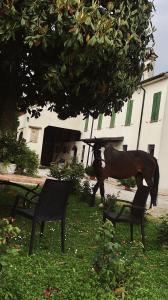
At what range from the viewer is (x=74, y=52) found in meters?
7.55

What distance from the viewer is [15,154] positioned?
585 inches

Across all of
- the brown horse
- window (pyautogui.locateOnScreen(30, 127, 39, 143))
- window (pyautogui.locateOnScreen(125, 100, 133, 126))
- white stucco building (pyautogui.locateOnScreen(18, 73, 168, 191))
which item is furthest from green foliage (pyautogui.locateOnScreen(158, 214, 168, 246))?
window (pyautogui.locateOnScreen(30, 127, 39, 143))

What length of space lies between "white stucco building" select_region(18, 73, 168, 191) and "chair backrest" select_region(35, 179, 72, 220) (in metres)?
11.2

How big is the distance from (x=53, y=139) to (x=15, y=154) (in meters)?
27.0

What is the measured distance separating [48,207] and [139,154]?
7.06 meters

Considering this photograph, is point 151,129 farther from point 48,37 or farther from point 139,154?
point 48,37

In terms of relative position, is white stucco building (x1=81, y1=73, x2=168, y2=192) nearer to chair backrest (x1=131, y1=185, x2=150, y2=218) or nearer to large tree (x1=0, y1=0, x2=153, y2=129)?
large tree (x1=0, y1=0, x2=153, y2=129)

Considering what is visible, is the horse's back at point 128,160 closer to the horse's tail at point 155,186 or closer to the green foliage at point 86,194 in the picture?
the horse's tail at point 155,186

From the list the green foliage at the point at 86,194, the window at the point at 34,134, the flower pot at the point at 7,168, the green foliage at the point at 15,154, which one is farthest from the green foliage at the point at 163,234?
the window at the point at 34,134

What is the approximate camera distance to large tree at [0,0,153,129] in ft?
24.1

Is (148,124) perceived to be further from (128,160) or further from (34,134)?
(128,160)

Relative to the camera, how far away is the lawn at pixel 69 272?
4.54 meters

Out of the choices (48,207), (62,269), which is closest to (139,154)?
(48,207)

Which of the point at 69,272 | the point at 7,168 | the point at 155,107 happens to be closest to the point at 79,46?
the point at 69,272
